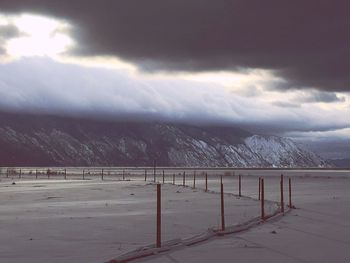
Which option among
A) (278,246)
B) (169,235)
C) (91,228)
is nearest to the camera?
A: (278,246)

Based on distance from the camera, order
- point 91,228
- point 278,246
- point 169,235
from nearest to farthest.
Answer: point 278,246, point 169,235, point 91,228

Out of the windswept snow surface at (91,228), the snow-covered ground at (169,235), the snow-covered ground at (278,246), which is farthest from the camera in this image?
the windswept snow surface at (91,228)

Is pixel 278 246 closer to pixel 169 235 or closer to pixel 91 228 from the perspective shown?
pixel 169 235

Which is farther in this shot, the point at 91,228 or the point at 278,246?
the point at 91,228

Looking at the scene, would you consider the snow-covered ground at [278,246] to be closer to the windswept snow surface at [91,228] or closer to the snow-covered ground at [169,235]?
the snow-covered ground at [169,235]

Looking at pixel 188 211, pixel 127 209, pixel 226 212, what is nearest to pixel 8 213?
pixel 127 209

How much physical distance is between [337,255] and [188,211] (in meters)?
12.1

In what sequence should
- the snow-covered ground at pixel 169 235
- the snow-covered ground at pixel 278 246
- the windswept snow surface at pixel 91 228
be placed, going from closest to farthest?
the snow-covered ground at pixel 278 246 → the snow-covered ground at pixel 169 235 → the windswept snow surface at pixel 91 228

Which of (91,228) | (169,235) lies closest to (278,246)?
(169,235)

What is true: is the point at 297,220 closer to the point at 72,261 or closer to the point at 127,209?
the point at 127,209

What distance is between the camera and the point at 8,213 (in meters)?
23.4

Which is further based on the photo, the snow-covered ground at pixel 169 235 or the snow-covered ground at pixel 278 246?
the snow-covered ground at pixel 169 235

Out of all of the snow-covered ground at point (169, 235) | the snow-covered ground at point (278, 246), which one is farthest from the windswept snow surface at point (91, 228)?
the snow-covered ground at point (278, 246)

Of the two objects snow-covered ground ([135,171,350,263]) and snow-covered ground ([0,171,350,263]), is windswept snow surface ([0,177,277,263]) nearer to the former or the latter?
snow-covered ground ([0,171,350,263])
